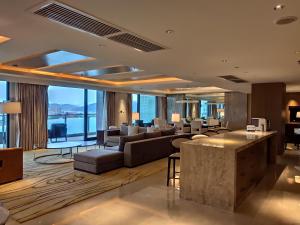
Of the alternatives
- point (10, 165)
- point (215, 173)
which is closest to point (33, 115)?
point (10, 165)

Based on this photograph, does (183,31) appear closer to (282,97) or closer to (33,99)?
(282,97)

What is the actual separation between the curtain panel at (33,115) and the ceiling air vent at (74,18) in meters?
6.44

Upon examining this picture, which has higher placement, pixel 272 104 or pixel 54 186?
pixel 272 104

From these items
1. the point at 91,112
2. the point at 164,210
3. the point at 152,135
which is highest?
the point at 91,112

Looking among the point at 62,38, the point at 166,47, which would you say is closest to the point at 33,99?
the point at 62,38

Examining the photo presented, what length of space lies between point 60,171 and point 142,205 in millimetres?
2803

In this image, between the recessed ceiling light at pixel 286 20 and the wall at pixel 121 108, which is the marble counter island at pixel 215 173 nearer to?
the recessed ceiling light at pixel 286 20

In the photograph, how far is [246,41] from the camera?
11.6 feet

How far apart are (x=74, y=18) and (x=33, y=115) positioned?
699 cm

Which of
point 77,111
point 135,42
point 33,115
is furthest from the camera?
point 77,111

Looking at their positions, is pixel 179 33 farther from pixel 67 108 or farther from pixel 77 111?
pixel 77 111

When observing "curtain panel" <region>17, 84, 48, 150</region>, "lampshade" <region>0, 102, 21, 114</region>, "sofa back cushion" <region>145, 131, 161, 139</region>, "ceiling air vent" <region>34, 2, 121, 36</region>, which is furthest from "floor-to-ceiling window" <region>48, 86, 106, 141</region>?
"ceiling air vent" <region>34, 2, 121, 36</region>

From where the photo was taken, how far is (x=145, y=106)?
1511cm

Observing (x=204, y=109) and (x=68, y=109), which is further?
(x=204, y=109)
